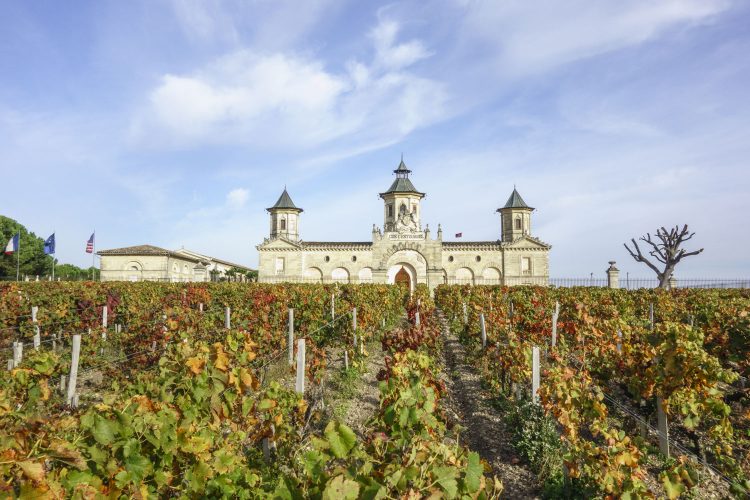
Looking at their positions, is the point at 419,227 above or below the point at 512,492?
above

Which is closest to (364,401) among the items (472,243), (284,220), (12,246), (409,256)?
(409,256)

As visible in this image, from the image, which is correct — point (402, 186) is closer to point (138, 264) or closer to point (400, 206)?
point (400, 206)

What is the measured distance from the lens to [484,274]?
44688 millimetres

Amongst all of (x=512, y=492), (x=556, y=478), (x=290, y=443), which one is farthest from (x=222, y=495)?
(x=556, y=478)

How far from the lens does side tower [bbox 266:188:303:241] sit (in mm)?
47594

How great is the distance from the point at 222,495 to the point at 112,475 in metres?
0.69

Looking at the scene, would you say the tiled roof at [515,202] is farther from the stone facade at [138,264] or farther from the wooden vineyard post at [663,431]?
the wooden vineyard post at [663,431]

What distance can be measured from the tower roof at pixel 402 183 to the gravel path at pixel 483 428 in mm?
35410

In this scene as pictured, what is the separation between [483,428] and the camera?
7613 mm

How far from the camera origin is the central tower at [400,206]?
45.2 m

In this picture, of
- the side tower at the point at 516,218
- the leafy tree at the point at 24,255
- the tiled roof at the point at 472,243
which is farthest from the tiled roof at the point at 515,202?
the leafy tree at the point at 24,255

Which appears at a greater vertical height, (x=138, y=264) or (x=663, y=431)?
(x=138, y=264)

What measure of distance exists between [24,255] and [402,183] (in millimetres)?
42665

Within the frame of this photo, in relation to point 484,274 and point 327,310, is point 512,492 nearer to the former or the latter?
point 327,310
